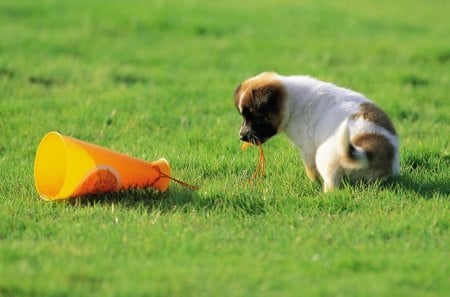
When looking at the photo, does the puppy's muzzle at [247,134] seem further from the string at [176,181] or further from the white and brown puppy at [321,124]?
the string at [176,181]

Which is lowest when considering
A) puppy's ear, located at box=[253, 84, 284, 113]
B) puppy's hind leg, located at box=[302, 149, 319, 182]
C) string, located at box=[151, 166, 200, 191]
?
string, located at box=[151, 166, 200, 191]

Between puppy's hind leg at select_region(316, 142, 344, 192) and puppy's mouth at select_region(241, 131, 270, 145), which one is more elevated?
puppy's mouth at select_region(241, 131, 270, 145)

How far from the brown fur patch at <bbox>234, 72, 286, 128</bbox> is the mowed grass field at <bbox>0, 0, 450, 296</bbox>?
551 millimetres

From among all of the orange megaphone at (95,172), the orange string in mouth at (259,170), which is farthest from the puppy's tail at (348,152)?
the orange megaphone at (95,172)

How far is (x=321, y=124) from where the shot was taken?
6.71 metres

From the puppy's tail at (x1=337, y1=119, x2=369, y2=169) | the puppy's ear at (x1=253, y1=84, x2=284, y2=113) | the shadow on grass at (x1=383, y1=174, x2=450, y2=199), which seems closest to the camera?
the puppy's tail at (x1=337, y1=119, x2=369, y2=169)

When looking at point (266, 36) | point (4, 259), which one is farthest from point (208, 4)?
point (4, 259)

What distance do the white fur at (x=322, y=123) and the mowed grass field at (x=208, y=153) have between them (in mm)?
203

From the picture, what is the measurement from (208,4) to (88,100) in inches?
240

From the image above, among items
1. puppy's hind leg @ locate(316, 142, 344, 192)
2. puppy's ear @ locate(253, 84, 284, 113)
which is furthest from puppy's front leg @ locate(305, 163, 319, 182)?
puppy's ear @ locate(253, 84, 284, 113)

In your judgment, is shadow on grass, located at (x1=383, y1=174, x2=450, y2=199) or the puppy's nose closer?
shadow on grass, located at (x1=383, y1=174, x2=450, y2=199)

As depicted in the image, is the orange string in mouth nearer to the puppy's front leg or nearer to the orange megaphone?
the puppy's front leg

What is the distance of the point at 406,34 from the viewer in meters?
14.0

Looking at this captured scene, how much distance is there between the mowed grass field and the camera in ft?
17.0
